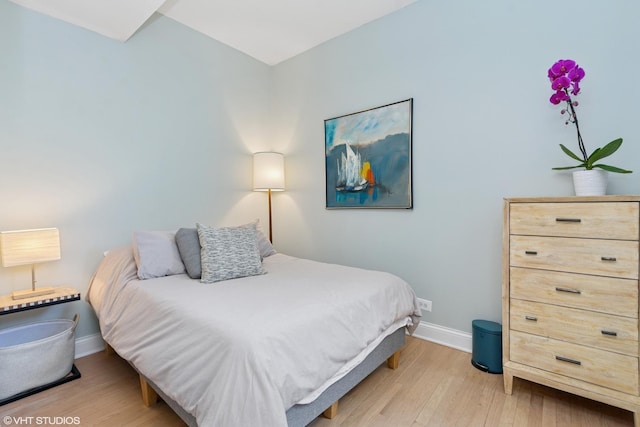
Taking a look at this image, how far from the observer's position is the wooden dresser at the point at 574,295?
1.41m

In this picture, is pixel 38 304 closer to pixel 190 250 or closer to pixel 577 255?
pixel 190 250

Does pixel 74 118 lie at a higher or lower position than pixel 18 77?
lower

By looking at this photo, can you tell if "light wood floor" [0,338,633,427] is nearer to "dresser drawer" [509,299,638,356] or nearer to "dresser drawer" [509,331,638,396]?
"dresser drawer" [509,331,638,396]

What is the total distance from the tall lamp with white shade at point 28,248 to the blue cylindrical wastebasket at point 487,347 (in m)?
2.78

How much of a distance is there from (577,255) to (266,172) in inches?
104

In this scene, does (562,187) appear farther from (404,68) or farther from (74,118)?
(74,118)

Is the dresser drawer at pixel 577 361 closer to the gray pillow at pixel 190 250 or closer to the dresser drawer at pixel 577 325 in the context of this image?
the dresser drawer at pixel 577 325

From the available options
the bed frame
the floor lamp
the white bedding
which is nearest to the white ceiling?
the floor lamp

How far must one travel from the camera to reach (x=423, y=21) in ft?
7.92

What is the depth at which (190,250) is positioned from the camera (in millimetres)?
2117

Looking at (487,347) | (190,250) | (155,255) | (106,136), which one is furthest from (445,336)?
(106,136)

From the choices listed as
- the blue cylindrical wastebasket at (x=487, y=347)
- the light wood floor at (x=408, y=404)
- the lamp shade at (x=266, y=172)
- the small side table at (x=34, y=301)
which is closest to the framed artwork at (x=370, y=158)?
the lamp shade at (x=266, y=172)

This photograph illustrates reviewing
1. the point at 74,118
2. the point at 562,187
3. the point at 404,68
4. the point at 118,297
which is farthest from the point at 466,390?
the point at 74,118

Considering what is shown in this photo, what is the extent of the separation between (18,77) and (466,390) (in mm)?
3472
